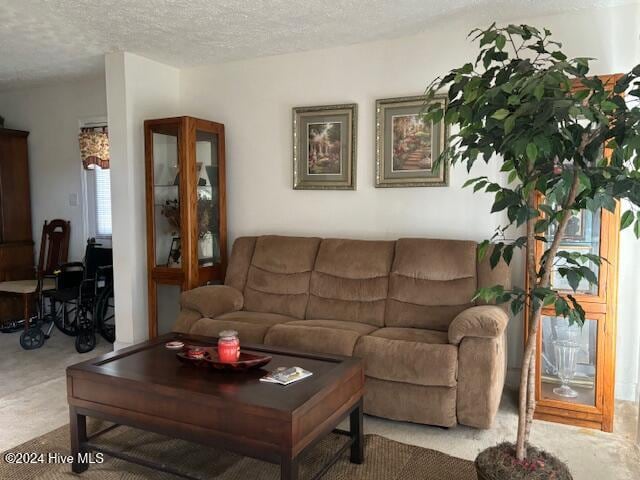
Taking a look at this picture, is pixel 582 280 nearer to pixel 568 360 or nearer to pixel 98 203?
pixel 568 360

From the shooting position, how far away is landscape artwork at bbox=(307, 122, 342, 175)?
156 inches

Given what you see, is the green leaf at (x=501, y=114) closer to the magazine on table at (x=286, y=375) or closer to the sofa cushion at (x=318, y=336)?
the magazine on table at (x=286, y=375)

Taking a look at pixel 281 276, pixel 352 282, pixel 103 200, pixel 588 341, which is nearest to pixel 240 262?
pixel 281 276

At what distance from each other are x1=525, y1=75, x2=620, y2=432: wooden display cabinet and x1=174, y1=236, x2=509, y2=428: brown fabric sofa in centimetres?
32

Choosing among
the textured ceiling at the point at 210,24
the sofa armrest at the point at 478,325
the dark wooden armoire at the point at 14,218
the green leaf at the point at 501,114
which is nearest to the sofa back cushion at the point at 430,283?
the sofa armrest at the point at 478,325

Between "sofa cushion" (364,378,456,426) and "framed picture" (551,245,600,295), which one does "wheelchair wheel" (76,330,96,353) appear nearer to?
"sofa cushion" (364,378,456,426)

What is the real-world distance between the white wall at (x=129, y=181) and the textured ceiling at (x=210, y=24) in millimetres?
185

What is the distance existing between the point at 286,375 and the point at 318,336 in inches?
31.6

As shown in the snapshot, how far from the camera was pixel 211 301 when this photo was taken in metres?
3.51

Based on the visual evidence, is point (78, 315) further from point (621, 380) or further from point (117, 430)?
point (621, 380)

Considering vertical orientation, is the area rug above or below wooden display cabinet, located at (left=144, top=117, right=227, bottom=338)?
below

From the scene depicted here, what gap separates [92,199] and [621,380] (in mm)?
4718

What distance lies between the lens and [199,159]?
4133mm

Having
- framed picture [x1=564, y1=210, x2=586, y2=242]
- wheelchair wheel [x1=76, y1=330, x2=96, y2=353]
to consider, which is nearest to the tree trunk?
framed picture [x1=564, y1=210, x2=586, y2=242]
